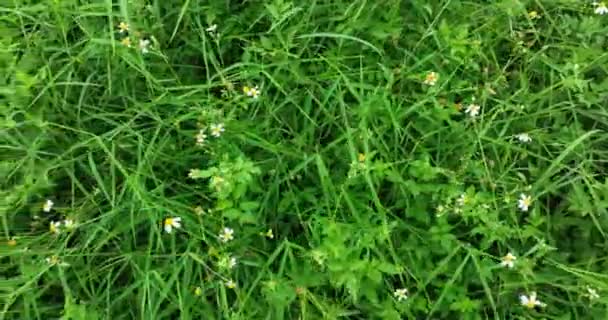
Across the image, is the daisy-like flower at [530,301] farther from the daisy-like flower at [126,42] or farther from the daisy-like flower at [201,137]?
the daisy-like flower at [126,42]

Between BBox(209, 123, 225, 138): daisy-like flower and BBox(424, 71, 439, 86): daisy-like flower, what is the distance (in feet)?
1.97

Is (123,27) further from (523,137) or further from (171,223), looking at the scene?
(523,137)

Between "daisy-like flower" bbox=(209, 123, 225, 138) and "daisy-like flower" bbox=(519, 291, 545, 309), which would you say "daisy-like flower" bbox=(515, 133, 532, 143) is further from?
"daisy-like flower" bbox=(209, 123, 225, 138)

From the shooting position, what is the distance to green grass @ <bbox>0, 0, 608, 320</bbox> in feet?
6.04

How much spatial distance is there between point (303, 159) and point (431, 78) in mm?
437

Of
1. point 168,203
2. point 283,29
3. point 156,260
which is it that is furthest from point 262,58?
point 156,260

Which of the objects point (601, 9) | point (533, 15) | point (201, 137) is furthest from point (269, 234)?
point (601, 9)

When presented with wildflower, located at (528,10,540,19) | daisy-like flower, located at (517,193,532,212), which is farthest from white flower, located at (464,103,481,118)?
wildflower, located at (528,10,540,19)

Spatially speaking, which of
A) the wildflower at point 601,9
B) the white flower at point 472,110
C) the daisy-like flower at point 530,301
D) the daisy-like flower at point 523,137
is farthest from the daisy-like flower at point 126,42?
the wildflower at point 601,9

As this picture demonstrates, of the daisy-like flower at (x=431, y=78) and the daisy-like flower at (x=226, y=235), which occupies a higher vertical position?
the daisy-like flower at (x=431, y=78)

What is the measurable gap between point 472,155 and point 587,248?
1.35 feet

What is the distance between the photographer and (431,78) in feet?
6.63

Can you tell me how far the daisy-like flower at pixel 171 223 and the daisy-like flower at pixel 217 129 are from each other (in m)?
0.26

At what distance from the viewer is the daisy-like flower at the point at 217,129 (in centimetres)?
196
